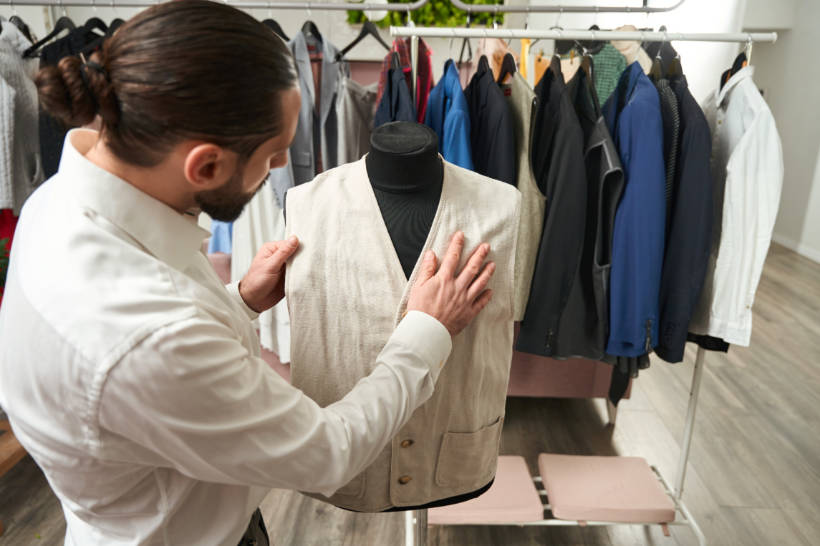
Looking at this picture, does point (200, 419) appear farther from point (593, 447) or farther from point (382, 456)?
point (593, 447)

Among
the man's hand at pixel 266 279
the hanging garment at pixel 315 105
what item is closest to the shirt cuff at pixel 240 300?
the man's hand at pixel 266 279

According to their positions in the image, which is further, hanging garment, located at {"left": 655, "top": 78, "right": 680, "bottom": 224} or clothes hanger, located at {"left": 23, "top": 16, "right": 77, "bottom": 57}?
clothes hanger, located at {"left": 23, "top": 16, "right": 77, "bottom": 57}

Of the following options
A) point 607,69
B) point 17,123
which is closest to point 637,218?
point 607,69

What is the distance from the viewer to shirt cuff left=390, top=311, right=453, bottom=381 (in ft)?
2.67

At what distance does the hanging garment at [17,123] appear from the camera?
1912 mm

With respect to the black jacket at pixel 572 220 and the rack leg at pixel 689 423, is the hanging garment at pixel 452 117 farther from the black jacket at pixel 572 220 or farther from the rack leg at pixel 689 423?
the rack leg at pixel 689 423

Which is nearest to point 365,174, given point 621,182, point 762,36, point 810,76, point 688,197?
point 621,182

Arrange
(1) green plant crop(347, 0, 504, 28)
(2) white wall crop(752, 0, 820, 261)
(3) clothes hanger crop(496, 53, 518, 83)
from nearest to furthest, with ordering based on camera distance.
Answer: (3) clothes hanger crop(496, 53, 518, 83)
(1) green plant crop(347, 0, 504, 28)
(2) white wall crop(752, 0, 820, 261)

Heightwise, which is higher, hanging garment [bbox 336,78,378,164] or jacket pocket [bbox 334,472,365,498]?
hanging garment [bbox 336,78,378,164]

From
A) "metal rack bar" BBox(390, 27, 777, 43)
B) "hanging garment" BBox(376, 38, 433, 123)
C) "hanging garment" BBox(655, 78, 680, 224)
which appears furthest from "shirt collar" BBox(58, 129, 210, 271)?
"hanging garment" BBox(655, 78, 680, 224)

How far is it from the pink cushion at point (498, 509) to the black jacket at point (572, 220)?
0.56 metres

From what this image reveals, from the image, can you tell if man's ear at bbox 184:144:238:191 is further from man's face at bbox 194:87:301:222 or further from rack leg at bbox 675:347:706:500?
rack leg at bbox 675:347:706:500

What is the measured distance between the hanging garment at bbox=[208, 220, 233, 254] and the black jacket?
Answer: 1284 millimetres

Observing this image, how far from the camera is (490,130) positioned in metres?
1.58
